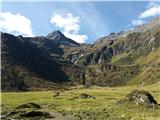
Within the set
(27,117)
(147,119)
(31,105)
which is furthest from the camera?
(31,105)

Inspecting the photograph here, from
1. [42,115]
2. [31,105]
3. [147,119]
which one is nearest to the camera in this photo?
[147,119]

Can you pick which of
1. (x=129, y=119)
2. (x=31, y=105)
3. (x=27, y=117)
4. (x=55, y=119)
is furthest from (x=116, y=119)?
(x=31, y=105)

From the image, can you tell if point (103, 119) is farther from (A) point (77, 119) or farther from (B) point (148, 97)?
(B) point (148, 97)

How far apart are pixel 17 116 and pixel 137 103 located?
3484 centimetres

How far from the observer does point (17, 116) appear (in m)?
49.2

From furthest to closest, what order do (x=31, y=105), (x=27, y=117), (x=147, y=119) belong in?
(x=31, y=105)
(x=27, y=117)
(x=147, y=119)

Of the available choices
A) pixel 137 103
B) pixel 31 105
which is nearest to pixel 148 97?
pixel 137 103

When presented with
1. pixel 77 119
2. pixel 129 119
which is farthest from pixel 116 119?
pixel 77 119

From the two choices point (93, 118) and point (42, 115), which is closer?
point (93, 118)

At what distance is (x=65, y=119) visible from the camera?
162 ft

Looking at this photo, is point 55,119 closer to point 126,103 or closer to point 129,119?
point 129,119

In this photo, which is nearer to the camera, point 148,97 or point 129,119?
point 129,119

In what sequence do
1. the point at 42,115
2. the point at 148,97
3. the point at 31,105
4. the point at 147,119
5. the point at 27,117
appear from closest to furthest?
1. the point at 147,119
2. the point at 27,117
3. the point at 42,115
4. the point at 31,105
5. the point at 148,97

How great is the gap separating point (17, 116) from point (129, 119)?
48.0 ft
